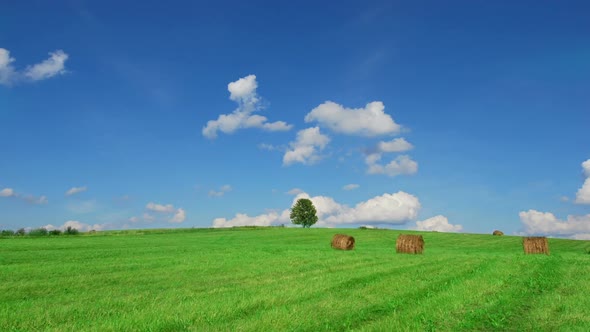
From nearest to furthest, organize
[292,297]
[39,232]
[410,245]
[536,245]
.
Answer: [292,297]
[410,245]
[536,245]
[39,232]

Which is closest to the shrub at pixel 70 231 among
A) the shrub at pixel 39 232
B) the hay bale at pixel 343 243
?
the shrub at pixel 39 232

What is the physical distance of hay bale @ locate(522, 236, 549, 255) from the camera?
34.3m

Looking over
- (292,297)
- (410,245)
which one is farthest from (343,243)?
(292,297)

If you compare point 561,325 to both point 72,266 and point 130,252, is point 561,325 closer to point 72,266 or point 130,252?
point 72,266

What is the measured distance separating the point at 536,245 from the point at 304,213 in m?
83.7

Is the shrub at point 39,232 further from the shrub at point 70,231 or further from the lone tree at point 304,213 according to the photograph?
the lone tree at point 304,213

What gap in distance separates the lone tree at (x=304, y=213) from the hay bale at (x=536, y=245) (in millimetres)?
82756

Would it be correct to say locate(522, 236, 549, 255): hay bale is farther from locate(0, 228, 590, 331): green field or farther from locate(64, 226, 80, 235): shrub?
locate(64, 226, 80, 235): shrub

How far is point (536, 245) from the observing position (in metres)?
34.8

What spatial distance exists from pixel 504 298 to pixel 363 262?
10290 mm

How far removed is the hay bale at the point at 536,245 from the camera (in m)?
34.3

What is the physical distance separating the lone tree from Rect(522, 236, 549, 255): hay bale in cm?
8276

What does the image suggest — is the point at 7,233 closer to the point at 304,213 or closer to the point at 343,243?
the point at 343,243

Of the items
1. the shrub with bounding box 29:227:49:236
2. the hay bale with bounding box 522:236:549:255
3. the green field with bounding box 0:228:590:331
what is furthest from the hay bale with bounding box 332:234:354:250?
the shrub with bounding box 29:227:49:236
